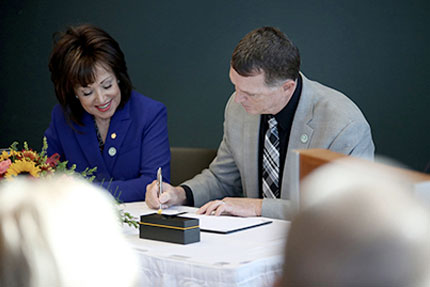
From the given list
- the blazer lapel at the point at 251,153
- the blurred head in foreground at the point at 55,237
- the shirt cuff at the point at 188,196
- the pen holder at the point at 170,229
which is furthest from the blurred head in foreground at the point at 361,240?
the blazer lapel at the point at 251,153

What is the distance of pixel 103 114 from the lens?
2.96 meters

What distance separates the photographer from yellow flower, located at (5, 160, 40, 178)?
1807 millimetres

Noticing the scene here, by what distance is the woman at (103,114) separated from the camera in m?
2.88

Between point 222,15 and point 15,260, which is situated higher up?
point 222,15

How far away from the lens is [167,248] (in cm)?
163

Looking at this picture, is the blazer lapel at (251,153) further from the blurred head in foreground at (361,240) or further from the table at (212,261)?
the blurred head in foreground at (361,240)

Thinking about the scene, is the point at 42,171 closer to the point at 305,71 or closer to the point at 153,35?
the point at 305,71

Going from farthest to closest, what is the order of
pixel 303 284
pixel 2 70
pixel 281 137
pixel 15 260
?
pixel 2 70
pixel 281 137
pixel 15 260
pixel 303 284

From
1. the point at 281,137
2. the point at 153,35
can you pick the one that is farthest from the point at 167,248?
the point at 153,35

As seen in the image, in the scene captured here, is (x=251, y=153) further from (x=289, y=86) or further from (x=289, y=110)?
(x=289, y=86)

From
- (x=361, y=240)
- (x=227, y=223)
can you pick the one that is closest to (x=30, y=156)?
(x=227, y=223)

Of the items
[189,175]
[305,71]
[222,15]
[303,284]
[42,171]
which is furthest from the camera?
[222,15]

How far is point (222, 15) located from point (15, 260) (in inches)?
141

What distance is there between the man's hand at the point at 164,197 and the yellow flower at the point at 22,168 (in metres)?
0.58
